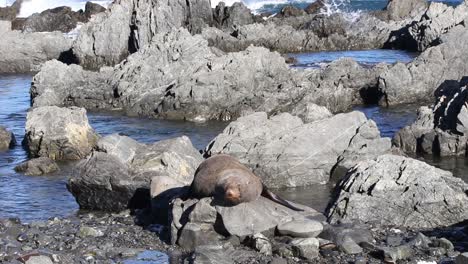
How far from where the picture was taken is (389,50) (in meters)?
50.7

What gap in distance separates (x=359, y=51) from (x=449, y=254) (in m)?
37.6

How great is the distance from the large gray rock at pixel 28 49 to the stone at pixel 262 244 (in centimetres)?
3519

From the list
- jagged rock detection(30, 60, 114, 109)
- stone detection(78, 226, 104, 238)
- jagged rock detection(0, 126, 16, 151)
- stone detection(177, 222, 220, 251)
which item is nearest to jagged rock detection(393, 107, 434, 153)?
stone detection(177, 222, 220, 251)

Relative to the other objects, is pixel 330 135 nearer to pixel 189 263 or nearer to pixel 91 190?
pixel 91 190

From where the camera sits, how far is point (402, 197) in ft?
53.0

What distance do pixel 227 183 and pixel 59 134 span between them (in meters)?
11.4

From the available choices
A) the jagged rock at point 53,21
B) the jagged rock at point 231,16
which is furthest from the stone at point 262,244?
the jagged rock at point 53,21

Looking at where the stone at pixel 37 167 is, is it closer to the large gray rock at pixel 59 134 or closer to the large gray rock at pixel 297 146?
the large gray rock at pixel 59 134

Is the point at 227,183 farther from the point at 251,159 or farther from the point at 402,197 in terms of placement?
the point at 251,159

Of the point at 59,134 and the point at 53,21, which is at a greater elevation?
the point at 53,21

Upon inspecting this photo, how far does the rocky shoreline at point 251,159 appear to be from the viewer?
14.3m

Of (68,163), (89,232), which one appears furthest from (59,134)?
(89,232)

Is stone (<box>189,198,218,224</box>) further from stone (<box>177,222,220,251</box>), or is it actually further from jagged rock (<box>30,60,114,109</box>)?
jagged rock (<box>30,60,114,109</box>)

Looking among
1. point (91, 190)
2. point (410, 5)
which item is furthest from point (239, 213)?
point (410, 5)
